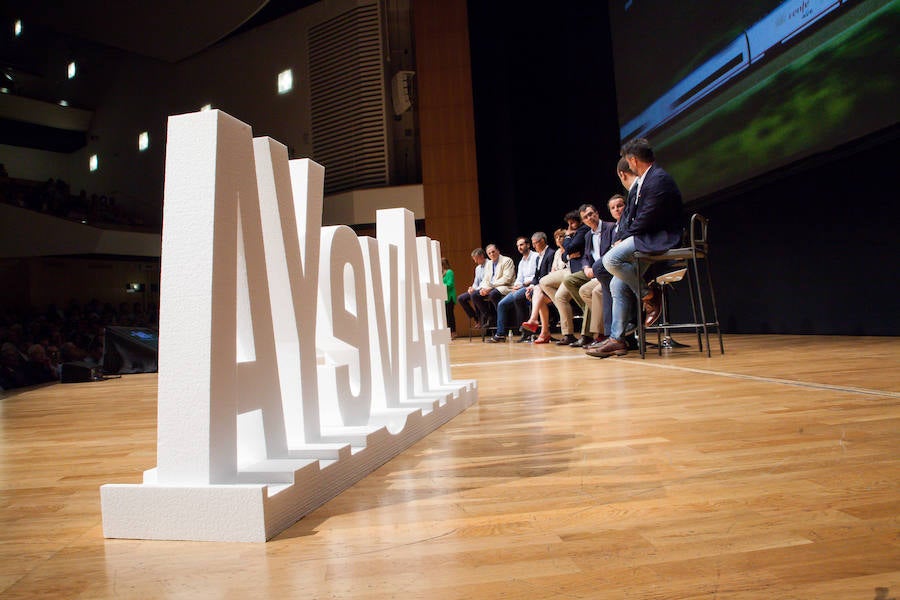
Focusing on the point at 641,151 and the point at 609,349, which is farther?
the point at 609,349

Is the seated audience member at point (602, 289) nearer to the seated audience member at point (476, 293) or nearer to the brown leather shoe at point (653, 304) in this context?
the brown leather shoe at point (653, 304)

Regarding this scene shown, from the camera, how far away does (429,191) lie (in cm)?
970

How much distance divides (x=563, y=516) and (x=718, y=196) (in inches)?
187

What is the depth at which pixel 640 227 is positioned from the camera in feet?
11.3

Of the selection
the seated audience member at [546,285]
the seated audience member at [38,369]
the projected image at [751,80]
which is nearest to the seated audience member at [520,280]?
the seated audience member at [546,285]

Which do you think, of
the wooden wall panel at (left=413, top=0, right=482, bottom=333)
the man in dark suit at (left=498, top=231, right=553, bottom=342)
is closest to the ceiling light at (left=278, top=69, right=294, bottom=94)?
the wooden wall panel at (left=413, top=0, right=482, bottom=333)

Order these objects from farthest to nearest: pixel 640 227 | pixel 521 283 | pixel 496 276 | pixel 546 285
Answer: pixel 496 276 < pixel 521 283 < pixel 546 285 < pixel 640 227

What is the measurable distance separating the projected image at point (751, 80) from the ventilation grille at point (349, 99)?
181 inches

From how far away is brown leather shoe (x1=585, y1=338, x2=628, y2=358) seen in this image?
3916 mm

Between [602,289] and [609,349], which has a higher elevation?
[602,289]

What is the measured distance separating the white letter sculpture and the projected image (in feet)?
10.7

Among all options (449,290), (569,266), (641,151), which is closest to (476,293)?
(449,290)

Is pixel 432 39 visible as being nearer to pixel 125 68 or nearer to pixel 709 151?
pixel 709 151

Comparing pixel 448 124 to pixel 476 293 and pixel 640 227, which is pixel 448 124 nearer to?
pixel 476 293
